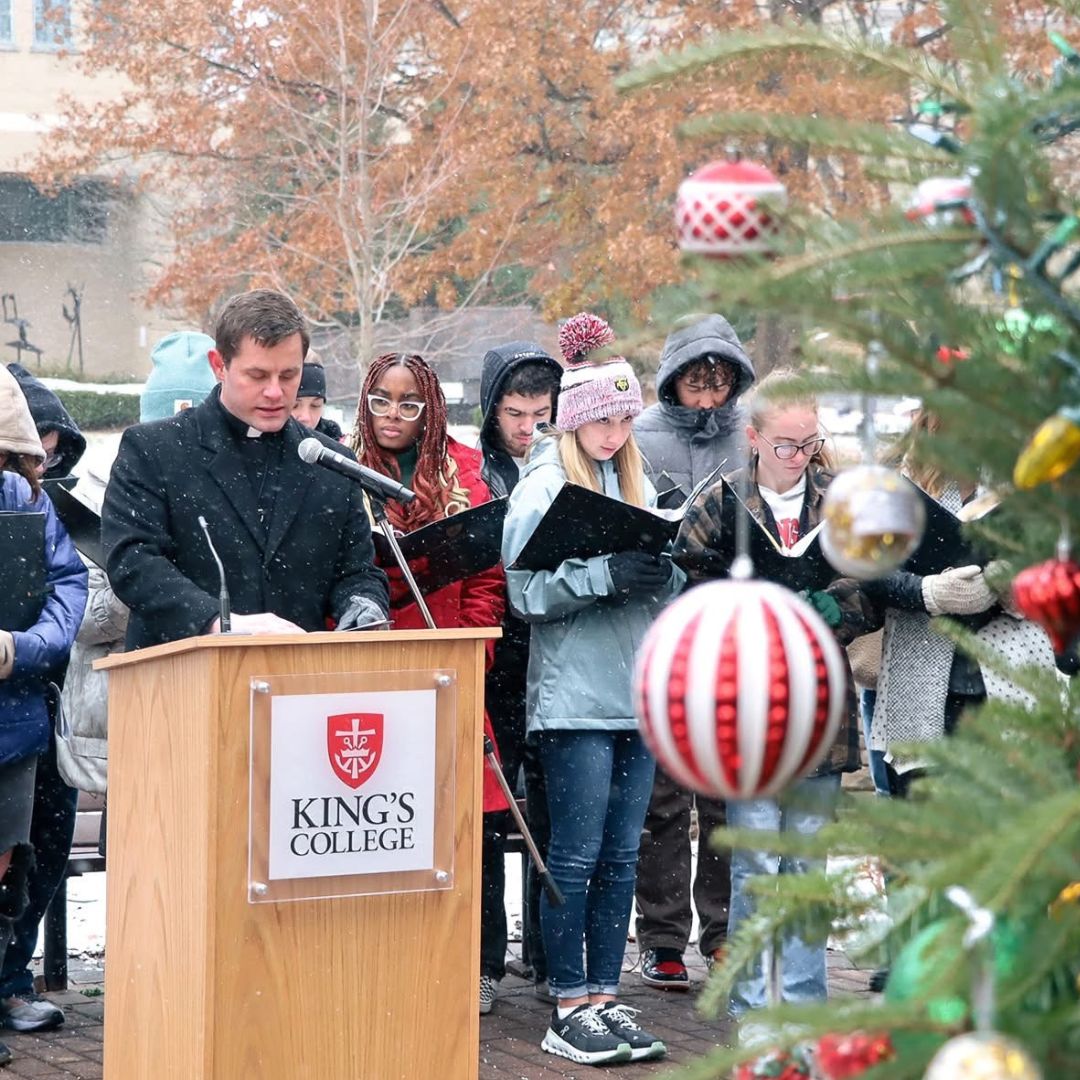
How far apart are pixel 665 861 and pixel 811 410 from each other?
1964 millimetres

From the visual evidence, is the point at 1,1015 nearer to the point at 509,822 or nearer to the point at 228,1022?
the point at 509,822

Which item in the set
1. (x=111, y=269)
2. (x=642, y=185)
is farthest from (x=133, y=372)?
(x=642, y=185)

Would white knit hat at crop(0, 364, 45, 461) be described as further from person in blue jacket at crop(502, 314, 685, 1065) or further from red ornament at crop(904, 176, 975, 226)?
red ornament at crop(904, 176, 975, 226)

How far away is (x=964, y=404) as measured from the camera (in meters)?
1.77

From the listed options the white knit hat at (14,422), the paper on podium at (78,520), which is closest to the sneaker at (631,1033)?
the paper on podium at (78,520)

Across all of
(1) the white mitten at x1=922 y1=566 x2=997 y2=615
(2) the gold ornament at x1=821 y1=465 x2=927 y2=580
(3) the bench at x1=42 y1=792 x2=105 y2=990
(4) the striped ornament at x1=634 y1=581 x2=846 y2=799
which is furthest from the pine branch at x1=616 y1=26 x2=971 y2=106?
(3) the bench at x1=42 y1=792 x2=105 y2=990

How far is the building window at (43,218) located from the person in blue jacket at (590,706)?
19.8 m

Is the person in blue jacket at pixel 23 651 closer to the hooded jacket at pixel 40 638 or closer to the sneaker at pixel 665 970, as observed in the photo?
the hooded jacket at pixel 40 638

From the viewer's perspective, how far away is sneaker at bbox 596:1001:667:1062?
5.52 meters

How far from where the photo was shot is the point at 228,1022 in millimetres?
3990

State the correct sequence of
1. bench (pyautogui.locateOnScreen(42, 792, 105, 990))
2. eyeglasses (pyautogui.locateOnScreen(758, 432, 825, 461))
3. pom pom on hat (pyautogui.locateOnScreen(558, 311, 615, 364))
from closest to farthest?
eyeglasses (pyautogui.locateOnScreen(758, 432, 825, 461))
bench (pyautogui.locateOnScreen(42, 792, 105, 990))
pom pom on hat (pyautogui.locateOnScreen(558, 311, 615, 364))

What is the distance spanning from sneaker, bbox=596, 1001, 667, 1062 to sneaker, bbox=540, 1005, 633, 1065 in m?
0.02

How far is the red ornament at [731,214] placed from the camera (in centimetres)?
183

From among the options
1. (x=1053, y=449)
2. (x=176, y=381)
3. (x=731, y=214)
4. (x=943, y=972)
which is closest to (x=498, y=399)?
(x=176, y=381)
